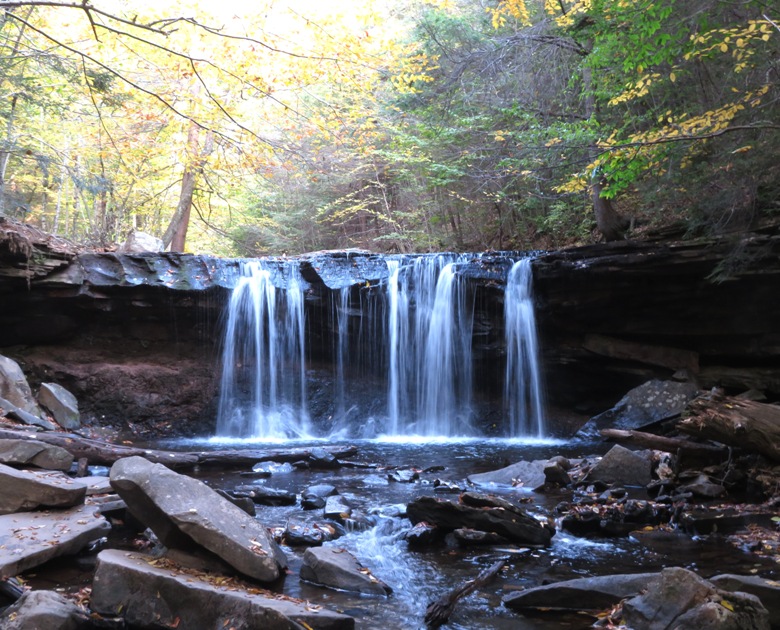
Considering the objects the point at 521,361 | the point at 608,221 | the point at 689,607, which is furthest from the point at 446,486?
the point at 608,221

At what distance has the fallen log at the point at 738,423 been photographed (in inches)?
243

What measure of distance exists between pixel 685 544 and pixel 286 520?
3580mm

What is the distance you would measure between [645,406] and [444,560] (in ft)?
26.1

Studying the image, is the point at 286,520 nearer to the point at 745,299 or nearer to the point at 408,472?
the point at 408,472

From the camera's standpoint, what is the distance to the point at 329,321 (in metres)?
13.6

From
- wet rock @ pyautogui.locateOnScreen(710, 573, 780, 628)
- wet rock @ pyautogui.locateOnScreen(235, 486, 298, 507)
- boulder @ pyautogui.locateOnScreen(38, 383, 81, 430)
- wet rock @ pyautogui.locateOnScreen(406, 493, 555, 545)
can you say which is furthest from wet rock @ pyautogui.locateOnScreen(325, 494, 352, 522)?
boulder @ pyautogui.locateOnScreen(38, 383, 81, 430)

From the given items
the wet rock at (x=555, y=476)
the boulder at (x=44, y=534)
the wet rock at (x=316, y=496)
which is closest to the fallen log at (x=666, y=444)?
the wet rock at (x=555, y=476)

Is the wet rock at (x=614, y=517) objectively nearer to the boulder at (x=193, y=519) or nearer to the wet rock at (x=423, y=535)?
the wet rock at (x=423, y=535)

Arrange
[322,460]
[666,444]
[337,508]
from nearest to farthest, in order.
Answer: [337,508] < [666,444] < [322,460]

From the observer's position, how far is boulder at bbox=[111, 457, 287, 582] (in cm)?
393

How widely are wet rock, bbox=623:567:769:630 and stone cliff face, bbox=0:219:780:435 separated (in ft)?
26.8

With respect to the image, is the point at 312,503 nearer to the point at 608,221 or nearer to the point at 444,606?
the point at 444,606

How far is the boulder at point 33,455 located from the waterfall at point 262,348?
711 centimetres

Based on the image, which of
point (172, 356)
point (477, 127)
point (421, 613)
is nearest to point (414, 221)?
point (477, 127)
